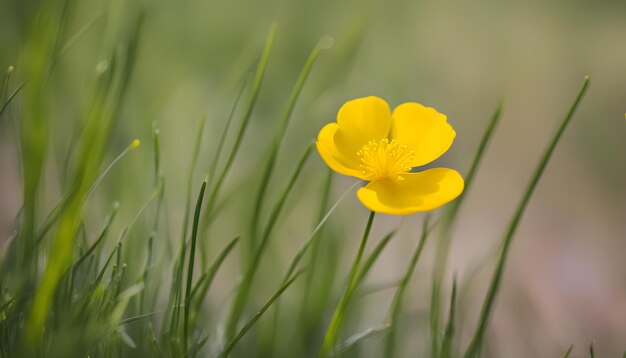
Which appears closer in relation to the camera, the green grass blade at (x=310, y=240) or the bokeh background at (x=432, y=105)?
the green grass blade at (x=310, y=240)

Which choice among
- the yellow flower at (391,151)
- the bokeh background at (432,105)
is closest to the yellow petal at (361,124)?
the yellow flower at (391,151)

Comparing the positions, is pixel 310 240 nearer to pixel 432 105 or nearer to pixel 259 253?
pixel 259 253

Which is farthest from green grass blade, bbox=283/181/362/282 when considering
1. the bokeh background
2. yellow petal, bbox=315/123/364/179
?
the bokeh background

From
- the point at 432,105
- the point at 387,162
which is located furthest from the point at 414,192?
the point at 432,105

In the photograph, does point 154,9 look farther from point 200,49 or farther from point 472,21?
point 472,21

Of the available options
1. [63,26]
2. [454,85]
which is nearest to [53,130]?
[63,26]

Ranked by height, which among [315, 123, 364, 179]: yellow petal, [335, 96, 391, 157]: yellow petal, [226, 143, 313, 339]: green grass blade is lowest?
[226, 143, 313, 339]: green grass blade

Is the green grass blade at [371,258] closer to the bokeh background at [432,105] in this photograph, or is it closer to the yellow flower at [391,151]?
the yellow flower at [391,151]

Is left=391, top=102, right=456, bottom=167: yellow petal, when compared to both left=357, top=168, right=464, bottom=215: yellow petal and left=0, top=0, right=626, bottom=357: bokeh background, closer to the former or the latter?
left=357, top=168, right=464, bottom=215: yellow petal
